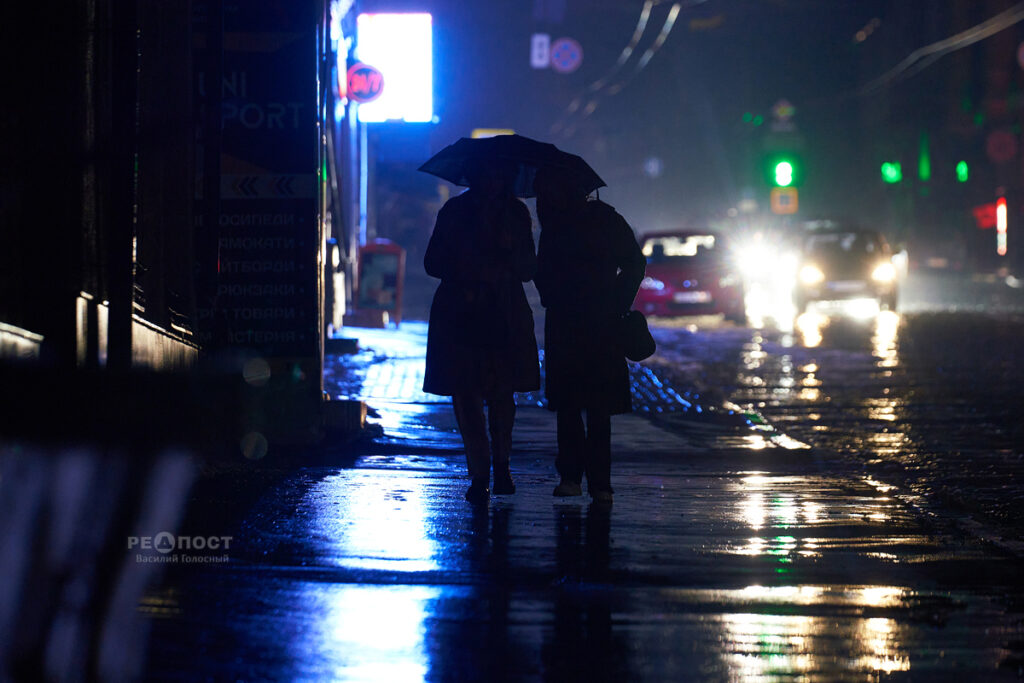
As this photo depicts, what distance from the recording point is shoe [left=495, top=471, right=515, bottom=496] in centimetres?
798

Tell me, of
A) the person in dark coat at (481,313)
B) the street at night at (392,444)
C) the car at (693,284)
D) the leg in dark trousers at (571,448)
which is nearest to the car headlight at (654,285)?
the car at (693,284)

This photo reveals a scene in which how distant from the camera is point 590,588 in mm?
5762

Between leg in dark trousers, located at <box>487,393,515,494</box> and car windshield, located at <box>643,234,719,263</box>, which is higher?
car windshield, located at <box>643,234,719,263</box>

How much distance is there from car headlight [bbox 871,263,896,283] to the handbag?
2273 cm

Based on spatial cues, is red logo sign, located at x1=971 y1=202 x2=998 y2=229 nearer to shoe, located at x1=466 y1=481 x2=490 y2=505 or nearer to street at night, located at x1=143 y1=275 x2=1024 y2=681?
street at night, located at x1=143 y1=275 x2=1024 y2=681

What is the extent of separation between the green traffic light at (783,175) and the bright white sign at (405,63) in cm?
2432

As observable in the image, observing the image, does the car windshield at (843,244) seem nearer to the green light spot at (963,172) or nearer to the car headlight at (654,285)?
the car headlight at (654,285)

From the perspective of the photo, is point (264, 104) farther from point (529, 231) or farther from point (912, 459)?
point (912, 459)

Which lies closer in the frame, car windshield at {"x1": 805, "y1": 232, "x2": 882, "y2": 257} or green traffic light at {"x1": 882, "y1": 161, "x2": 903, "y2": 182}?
car windshield at {"x1": 805, "y1": 232, "x2": 882, "y2": 257}

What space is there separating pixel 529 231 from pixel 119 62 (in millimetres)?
2396

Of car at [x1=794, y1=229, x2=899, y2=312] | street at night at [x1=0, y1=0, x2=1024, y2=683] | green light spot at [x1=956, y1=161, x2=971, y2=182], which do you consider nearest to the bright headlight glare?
car at [x1=794, y1=229, x2=899, y2=312]

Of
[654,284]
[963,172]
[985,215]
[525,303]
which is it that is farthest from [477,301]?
[963,172]

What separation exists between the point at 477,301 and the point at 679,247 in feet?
68.2

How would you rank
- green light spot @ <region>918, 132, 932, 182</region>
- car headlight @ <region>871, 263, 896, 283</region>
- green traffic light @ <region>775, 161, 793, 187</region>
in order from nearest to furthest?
car headlight @ <region>871, 263, 896, 283</region>
green traffic light @ <region>775, 161, 793, 187</region>
green light spot @ <region>918, 132, 932, 182</region>
